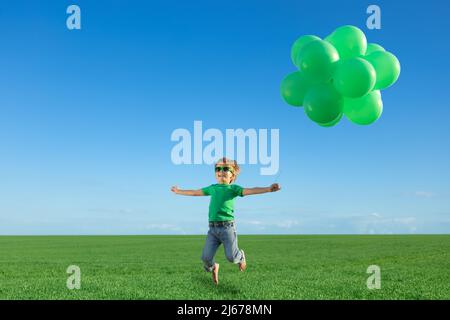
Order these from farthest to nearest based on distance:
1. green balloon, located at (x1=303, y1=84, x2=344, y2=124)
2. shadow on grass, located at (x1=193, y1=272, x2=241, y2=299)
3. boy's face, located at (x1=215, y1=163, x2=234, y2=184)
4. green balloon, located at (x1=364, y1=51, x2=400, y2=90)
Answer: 1. shadow on grass, located at (x1=193, y1=272, x2=241, y2=299)
2. green balloon, located at (x1=364, y1=51, x2=400, y2=90)
3. green balloon, located at (x1=303, y1=84, x2=344, y2=124)
4. boy's face, located at (x1=215, y1=163, x2=234, y2=184)

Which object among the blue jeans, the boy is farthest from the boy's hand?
the blue jeans

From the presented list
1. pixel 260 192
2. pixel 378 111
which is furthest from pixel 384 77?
pixel 260 192

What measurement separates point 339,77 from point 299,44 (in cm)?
115

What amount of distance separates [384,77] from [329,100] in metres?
1.27

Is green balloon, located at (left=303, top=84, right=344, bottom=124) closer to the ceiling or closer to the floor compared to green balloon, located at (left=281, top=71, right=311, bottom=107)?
closer to the floor

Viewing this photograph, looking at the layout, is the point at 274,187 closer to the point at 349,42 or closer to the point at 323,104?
the point at 323,104

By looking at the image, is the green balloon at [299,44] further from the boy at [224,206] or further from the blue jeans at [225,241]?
the blue jeans at [225,241]

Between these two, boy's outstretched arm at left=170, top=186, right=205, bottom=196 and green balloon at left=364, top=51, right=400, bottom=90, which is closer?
boy's outstretched arm at left=170, top=186, right=205, bottom=196

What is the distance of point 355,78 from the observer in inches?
316

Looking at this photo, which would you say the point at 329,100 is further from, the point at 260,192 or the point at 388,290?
the point at 388,290

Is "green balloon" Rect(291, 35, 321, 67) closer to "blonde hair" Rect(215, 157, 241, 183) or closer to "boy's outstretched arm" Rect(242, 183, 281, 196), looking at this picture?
"blonde hair" Rect(215, 157, 241, 183)

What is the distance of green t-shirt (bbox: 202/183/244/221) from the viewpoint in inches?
305

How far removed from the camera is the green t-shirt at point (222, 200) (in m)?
7.75

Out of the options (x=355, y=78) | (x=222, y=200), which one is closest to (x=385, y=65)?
(x=355, y=78)
